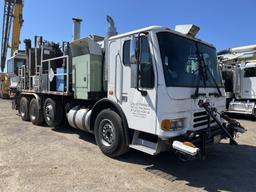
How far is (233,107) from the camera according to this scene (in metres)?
14.7

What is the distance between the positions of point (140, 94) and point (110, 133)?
137cm

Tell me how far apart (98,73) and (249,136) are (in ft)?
18.4

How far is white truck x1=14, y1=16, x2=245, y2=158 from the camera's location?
193 inches

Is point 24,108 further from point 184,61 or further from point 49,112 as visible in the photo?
point 184,61

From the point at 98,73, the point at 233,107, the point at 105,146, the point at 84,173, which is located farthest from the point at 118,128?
the point at 233,107

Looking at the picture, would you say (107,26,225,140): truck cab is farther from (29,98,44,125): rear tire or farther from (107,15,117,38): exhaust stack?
(29,98,44,125): rear tire

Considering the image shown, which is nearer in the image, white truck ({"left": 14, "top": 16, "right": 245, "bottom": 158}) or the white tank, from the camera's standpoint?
white truck ({"left": 14, "top": 16, "right": 245, "bottom": 158})

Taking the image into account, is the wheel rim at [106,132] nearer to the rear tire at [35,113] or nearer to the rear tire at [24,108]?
the rear tire at [35,113]

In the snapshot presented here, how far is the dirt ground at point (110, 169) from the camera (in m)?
4.60

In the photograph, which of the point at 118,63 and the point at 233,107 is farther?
the point at 233,107

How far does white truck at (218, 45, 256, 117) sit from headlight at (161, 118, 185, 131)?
9982 millimetres

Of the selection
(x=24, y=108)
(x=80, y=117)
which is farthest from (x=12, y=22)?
(x=80, y=117)

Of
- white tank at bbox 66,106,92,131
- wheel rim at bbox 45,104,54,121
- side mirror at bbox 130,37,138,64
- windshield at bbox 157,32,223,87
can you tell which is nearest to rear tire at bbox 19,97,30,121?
wheel rim at bbox 45,104,54,121

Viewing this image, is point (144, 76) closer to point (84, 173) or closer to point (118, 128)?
point (118, 128)
